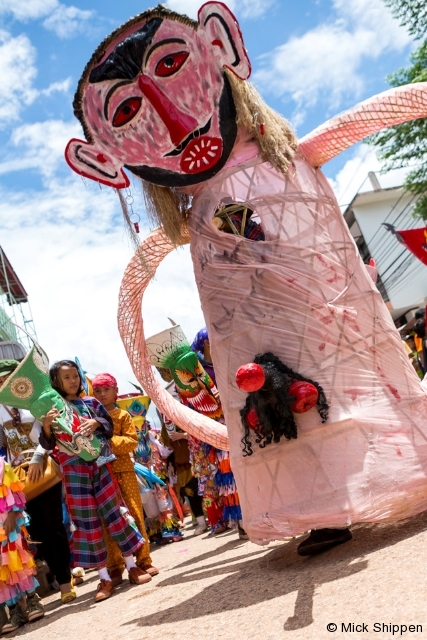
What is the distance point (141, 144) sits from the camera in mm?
3879

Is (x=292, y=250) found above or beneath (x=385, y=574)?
above

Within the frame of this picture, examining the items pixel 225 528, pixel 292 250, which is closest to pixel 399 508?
pixel 292 250

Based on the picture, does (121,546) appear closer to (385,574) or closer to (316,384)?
(316,384)

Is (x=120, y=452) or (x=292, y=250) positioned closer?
(x=292, y=250)

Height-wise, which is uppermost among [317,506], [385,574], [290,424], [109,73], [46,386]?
[109,73]

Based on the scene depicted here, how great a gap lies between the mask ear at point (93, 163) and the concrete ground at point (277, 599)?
228cm

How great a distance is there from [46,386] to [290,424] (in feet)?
6.40

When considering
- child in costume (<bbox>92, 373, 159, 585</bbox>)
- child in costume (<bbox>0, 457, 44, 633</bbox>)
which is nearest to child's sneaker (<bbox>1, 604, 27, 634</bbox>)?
child in costume (<bbox>0, 457, 44, 633</bbox>)

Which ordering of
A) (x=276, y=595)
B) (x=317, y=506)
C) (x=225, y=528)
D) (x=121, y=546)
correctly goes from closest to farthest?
1. (x=276, y=595)
2. (x=317, y=506)
3. (x=121, y=546)
4. (x=225, y=528)

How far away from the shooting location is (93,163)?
13.2 feet

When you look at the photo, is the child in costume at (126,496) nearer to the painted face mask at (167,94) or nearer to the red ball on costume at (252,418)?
the red ball on costume at (252,418)

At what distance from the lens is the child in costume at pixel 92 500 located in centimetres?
481

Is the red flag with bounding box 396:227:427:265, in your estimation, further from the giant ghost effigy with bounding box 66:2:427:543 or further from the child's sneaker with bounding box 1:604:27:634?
the child's sneaker with bounding box 1:604:27:634

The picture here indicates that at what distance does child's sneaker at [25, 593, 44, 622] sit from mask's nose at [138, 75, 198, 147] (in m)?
3.22
